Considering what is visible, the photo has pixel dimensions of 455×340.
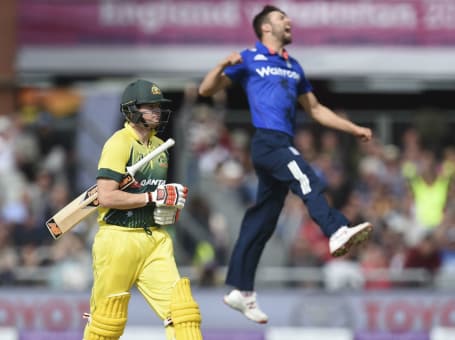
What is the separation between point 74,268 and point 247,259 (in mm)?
5026

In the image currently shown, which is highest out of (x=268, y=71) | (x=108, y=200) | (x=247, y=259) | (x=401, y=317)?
(x=268, y=71)

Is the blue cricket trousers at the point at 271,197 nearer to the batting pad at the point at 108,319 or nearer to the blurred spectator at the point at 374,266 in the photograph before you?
the batting pad at the point at 108,319

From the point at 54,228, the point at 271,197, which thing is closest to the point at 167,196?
the point at 54,228

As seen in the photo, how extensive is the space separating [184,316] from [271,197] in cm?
196

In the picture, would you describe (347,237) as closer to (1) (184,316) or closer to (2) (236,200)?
(1) (184,316)

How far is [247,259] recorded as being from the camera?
33.2ft

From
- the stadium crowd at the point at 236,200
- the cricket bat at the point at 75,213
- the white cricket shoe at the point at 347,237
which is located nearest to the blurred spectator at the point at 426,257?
the stadium crowd at the point at 236,200

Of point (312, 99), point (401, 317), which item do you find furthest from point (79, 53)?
point (312, 99)

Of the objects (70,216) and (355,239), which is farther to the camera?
(355,239)

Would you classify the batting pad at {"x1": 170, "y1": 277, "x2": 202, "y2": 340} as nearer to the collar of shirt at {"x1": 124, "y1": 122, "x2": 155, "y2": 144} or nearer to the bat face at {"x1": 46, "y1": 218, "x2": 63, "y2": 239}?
the bat face at {"x1": 46, "y1": 218, "x2": 63, "y2": 239}

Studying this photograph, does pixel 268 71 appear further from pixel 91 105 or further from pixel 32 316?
pixel 91 105

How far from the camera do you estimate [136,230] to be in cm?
860

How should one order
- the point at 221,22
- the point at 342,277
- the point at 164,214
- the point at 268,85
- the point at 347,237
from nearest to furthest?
the point at 164,214
the point at 347,237
the point at 268,85
the point at 342,277
the point at 221,22

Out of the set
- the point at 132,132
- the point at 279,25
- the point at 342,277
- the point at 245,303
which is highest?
the point at 279,25
